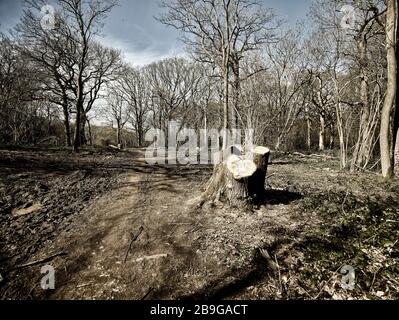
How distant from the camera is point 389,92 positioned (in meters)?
6.20

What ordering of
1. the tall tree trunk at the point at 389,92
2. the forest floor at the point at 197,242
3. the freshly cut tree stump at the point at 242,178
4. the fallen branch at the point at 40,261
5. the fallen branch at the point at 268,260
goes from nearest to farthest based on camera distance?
the forest floor at the point at 197,242
the fallen branch at the point at 268,260
the fallen branch at the point at 40,261
the freshly cut tree stump at the point at 242,178
the tall tree trunk at the point at 389,92

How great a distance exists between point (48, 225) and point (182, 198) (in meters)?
2.77

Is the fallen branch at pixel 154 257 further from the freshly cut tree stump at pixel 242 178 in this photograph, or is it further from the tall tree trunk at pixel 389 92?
the tall tree trunk at pixel 389 92

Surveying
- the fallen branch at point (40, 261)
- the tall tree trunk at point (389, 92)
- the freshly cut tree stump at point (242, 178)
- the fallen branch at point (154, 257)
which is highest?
the tall tree trunk at point (389, 92)

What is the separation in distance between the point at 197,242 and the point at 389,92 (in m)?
6.08

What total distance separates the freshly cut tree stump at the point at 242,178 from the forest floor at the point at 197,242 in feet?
0.88

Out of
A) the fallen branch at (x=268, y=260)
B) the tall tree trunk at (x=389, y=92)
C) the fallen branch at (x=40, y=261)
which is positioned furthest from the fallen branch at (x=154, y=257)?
the tall tree trunk at (x=389, y=92)

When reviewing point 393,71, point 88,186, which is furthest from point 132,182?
point 393,71

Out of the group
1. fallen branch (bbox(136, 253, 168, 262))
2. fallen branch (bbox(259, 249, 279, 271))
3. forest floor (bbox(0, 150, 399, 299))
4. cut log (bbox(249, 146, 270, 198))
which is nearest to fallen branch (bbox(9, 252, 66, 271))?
forest floor (bbox(0, 150, 399, 299))

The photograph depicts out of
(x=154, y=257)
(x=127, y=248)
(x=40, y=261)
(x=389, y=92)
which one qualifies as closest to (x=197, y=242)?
(x=154, y=257)

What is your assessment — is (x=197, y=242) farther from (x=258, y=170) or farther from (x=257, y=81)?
(x=257, y=81)

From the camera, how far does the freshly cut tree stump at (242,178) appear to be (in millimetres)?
4977

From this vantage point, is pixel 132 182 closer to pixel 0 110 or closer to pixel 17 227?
pixel 17 227

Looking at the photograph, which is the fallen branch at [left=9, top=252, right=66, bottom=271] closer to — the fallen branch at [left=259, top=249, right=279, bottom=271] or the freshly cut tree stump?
the freshly cut tree stump
